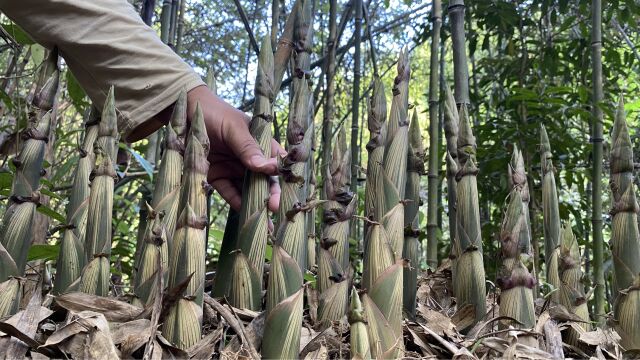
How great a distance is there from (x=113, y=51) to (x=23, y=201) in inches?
9.1

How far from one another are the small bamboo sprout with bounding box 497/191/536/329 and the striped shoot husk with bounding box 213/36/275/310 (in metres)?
0.24

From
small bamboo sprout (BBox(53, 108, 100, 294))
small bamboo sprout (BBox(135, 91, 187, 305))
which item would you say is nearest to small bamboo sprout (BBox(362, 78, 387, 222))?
small bamboo sprout (BBox(135, 91, 187, 305))

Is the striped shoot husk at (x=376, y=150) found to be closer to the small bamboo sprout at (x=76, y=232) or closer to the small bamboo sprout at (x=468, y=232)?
the small bamboo sprout at (x=468, y=232)

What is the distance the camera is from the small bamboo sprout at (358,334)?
0.51 metres

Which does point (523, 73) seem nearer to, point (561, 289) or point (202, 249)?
Answer: point (561, 289)

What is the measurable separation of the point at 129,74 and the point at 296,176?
1.03ft

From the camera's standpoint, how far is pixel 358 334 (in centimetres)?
51

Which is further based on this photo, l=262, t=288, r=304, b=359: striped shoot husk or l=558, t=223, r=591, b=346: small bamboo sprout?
l=558, t=223, r=591, b=346: small bamboo sprout

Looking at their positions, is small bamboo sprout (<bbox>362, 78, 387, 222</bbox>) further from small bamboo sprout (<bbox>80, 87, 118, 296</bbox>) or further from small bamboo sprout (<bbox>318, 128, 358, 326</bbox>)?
small bamboo sprout (<bbox>80, 87, 118, 296</bbox>)

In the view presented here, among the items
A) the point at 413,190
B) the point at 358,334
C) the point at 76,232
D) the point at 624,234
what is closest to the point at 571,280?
the point at 624,234

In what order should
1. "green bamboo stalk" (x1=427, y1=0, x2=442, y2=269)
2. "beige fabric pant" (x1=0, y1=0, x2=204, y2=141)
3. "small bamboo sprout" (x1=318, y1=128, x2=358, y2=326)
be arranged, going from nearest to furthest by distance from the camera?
"small bamboo sprout" (x1=318, y1=128, x2=358, y2=326)
"beige fabric pant" (x1=0, y1=0, x2=204, y2=141)
"green bamboo stalk" (x1=427, y1=0, x2=442, y2=269)

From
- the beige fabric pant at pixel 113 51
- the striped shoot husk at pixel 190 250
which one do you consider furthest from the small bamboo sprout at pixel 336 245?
the beige fabric pant at pixel 113 51

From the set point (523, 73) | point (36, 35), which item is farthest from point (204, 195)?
point (523, 73)

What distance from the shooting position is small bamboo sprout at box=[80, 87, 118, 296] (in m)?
0.64
